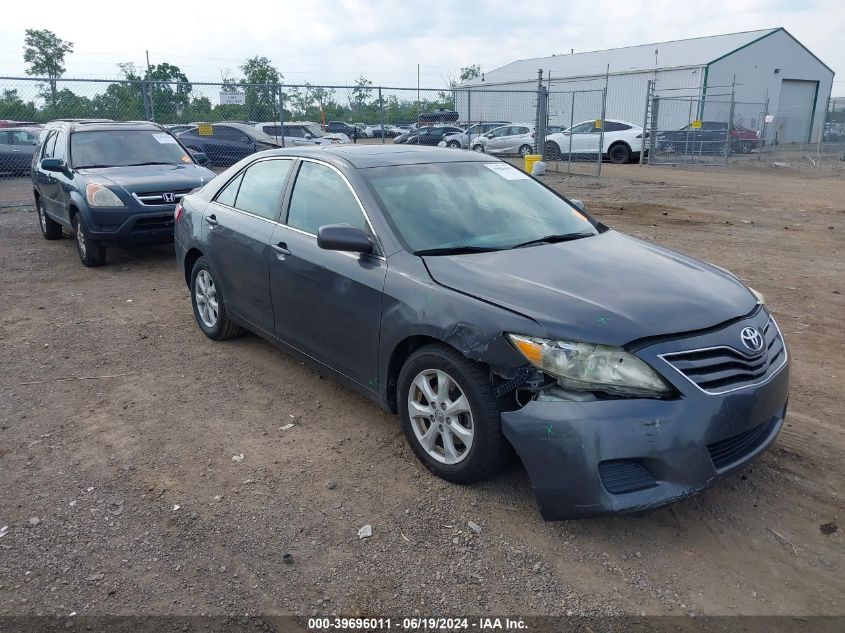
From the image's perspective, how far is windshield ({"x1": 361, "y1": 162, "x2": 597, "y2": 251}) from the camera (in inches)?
153

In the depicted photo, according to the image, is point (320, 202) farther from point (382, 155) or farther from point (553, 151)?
point (553, 151)

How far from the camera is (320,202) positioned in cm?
436

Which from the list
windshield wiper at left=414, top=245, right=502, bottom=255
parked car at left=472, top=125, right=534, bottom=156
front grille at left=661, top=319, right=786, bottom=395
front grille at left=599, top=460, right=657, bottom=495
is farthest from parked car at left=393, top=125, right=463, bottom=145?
front grille at left=599, top=460, right=657, bottom=495

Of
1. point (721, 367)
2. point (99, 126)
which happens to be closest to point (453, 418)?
point (721, 367)

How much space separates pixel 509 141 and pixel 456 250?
23.7m

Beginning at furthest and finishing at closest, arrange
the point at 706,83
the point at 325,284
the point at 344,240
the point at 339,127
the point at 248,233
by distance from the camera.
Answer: the point at 706,83, the point at 339,127, the point at 248,233, the point at 325,284, the point at 344,240

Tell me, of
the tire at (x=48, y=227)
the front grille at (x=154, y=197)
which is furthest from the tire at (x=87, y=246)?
the tire at (x=48, y=227)

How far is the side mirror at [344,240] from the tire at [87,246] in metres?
5.65

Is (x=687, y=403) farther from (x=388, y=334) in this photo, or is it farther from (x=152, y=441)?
(x=152, y=441)

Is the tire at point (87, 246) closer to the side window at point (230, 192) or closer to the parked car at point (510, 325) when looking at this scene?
the side window at point (230, 192)

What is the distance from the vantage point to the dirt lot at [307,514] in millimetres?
2775

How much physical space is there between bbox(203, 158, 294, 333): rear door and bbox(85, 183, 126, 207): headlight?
10.6 feet

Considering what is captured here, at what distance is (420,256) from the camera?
3648 millimetres

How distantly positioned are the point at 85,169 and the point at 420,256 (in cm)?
678
